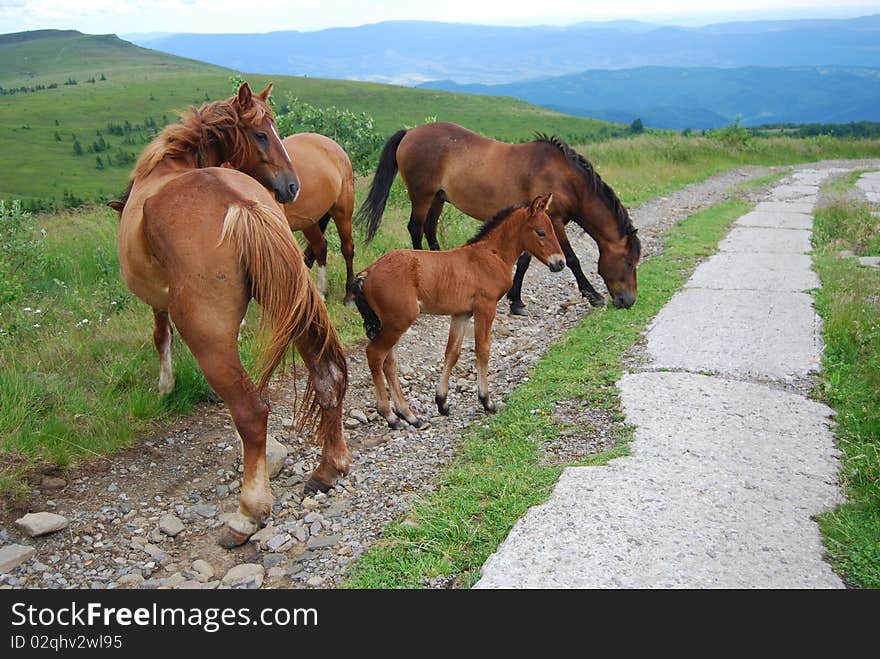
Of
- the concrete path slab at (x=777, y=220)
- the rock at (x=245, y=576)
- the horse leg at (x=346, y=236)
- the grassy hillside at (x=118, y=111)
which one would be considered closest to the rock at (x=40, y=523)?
the rock at (x=245, y=576)

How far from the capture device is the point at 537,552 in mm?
3230

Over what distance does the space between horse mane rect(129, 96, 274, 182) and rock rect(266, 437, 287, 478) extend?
220 centimetres

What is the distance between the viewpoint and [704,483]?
12.7 ft

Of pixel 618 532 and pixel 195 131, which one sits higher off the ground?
pixel 195 131

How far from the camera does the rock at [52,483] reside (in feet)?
14.2

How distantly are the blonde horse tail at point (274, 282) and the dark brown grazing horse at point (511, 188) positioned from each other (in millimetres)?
4804

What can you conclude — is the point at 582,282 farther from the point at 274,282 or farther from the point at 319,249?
the point at 274,282

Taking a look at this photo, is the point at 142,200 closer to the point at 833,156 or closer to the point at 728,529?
the point at 728,529

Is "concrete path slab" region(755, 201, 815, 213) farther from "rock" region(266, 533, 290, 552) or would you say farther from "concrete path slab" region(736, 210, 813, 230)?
"rock" region(266, 533, 290, 552)

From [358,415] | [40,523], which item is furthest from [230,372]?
[358,415]

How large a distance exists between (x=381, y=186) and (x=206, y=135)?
458cm

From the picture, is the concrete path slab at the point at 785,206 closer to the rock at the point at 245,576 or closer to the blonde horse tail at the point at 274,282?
the blonde horse tail at the point at 274,282
